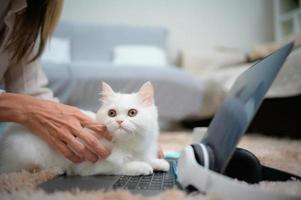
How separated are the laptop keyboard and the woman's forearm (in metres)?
0.30

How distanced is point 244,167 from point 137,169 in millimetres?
246

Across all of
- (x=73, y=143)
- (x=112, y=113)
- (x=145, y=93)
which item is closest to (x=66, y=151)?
(x=73, y=143)

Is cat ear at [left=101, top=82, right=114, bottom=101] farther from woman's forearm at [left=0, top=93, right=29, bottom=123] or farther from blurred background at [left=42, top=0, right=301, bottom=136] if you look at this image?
blurred background at [left=42, top=0, right=301, bottom=136]

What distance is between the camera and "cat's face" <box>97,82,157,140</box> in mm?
753

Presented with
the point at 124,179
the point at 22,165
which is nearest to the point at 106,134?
the point at 124,179

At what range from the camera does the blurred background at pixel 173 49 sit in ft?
5.69

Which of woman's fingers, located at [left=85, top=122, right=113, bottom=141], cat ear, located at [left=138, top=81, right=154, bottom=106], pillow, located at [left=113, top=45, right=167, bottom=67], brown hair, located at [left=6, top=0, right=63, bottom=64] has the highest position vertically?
brown hair, located at [left=6, top=0, right=63, bottom=64]

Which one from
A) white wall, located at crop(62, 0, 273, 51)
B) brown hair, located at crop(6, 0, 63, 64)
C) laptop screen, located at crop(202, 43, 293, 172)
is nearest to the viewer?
laptop screen, located at crop(202, 43, 293, 172)

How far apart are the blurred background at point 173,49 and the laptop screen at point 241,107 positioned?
1088 millimetres

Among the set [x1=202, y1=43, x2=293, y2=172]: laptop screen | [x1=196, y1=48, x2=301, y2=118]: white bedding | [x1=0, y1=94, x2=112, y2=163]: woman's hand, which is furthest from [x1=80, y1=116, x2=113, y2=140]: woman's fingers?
[x1=196, y1=48, x2=301, y2=118]: white bedding

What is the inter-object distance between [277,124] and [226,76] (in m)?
0.40

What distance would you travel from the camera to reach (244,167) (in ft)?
2.33

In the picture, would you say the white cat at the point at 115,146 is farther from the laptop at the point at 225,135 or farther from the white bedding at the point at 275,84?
the white bedding at the point at 275,84

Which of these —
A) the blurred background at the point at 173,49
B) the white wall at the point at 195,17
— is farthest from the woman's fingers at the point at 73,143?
the white wall at the point at 195,17
